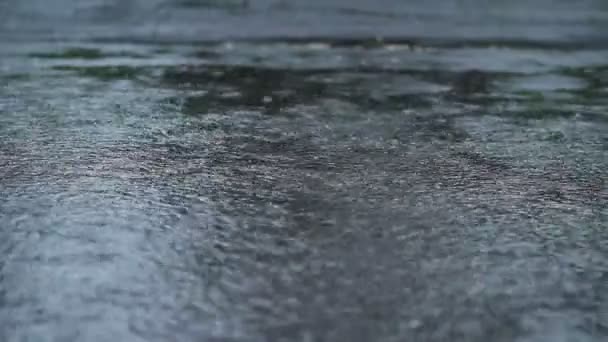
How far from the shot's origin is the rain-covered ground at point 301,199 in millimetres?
2549

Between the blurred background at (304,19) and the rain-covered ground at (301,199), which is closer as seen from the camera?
the rain-covered ground at (301,199)

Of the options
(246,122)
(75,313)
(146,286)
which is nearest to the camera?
(75,313)

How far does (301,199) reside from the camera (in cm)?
368

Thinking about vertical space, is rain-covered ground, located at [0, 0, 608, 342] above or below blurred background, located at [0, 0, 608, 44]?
below

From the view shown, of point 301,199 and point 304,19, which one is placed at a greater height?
point 304,19

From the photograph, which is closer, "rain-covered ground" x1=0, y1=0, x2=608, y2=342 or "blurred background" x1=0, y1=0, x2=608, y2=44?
"rain-covered ground" x1=0, y1=0, x2=608, y2=342

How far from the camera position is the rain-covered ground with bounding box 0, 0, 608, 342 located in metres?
2.55

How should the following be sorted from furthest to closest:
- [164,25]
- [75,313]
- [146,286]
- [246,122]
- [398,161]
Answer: [164,25] < [246,122] < [398,161] < [146,286] < [75,313]

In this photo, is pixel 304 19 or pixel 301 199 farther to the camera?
pixel 304 19

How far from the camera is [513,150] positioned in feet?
15.1

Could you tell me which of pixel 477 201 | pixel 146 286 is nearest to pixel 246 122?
pixel 477 201

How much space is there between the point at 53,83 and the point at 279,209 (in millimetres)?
3951

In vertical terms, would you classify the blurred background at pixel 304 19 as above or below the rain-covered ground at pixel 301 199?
above

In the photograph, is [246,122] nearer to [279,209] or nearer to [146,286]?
[279,209]
